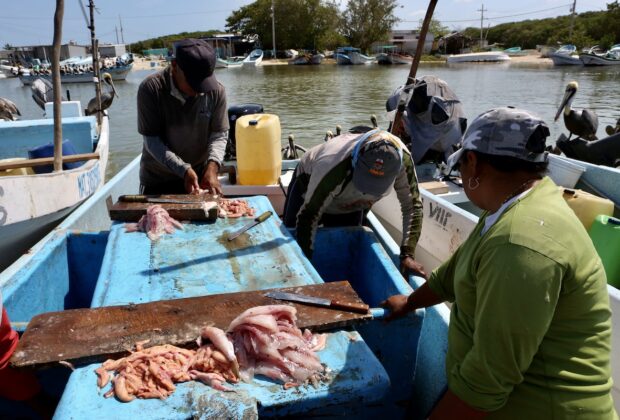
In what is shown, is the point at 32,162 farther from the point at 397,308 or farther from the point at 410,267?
the point at 397,308

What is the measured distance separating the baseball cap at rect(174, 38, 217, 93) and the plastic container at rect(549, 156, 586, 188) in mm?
4227

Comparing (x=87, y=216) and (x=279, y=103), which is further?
(x=279, y=103)

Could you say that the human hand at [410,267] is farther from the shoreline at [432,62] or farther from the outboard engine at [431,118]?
the shoreline at [432,62]

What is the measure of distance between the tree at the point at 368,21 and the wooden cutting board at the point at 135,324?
241 ft

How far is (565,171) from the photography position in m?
5.43

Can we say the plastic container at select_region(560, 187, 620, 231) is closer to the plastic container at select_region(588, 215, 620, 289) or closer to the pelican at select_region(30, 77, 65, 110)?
the plastic container at select_region(588, 215, 620, 289)

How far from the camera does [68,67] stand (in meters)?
37.5

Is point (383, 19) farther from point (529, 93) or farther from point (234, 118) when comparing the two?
point (234, 118)

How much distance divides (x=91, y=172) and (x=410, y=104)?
4634 mm

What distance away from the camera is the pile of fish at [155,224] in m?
3.12

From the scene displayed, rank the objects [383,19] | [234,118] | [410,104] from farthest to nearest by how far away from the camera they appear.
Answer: [383,19]
[234,118]
[410,104]

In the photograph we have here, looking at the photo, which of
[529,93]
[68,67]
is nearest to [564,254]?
[529,93]

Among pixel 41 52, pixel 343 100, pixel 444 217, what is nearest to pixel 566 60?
pixel 343 100

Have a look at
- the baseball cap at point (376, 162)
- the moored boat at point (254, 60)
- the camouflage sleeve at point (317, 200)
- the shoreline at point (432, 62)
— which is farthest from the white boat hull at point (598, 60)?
the camouflage sleeve at point (317, 200)
